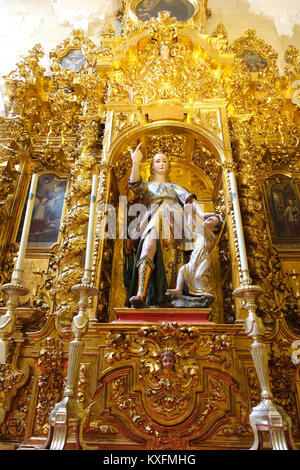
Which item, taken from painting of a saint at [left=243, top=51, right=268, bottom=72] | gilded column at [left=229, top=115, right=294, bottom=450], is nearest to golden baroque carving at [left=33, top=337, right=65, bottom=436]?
gilded column at [left=229, top=115, right=294, bottom=450]

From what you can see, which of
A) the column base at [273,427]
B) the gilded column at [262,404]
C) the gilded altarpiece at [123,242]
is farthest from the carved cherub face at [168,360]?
the column base at [273,427]

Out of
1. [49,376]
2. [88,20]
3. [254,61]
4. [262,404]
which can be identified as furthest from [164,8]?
[262,404]

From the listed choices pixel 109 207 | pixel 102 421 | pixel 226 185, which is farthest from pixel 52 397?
pixel 226 185

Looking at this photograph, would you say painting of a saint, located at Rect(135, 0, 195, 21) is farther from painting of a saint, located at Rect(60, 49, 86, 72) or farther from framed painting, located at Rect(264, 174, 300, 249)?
framed painting, located at Rect(264, 174, 300, 249)

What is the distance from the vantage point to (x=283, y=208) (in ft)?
17.8

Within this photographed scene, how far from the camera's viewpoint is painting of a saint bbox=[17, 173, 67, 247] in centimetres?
517

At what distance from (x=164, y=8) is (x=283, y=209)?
5038mm

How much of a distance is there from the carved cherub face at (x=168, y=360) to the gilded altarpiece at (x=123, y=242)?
25 mm

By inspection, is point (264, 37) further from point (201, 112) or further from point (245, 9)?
point (201, 112)

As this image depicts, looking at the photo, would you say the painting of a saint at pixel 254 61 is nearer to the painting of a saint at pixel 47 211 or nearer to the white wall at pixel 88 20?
the white wall at pixel 88 20

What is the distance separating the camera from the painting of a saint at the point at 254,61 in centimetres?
720
